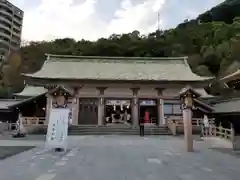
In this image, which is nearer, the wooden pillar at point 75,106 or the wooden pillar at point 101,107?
the wooden pillar at point 75,106

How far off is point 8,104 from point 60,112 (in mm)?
19019

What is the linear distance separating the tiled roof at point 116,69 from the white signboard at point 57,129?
15.5 m

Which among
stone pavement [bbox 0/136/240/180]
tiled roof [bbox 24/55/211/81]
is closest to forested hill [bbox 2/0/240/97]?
tiled roof [bbox 24/55/211/81]

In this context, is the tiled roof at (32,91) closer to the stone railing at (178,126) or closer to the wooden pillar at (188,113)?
the stone railing at (178,126)

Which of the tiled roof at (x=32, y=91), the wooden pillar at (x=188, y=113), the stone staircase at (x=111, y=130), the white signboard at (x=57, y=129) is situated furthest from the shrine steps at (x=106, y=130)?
the white signboard at (x=57, y=129)

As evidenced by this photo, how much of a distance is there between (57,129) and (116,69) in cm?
2063

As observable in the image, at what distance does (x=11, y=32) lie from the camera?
94750 mm

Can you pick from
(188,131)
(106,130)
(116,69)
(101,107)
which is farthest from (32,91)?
(188,131)

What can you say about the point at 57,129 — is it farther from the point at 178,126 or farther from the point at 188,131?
the point at 178,126

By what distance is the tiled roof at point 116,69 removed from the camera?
28734 mm

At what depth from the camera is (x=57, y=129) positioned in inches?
468

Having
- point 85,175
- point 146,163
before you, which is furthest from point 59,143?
point 85,175

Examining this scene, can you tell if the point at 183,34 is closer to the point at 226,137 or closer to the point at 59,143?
the point at 226,137

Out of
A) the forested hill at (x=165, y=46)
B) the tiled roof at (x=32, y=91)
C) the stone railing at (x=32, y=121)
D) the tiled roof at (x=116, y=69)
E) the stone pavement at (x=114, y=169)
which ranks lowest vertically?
the stone pavement at (x=114, y=169)
